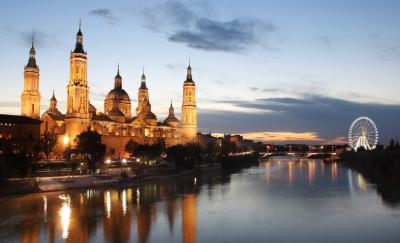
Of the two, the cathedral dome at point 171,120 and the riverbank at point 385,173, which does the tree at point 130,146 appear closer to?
the cathedral dome at point 171,120

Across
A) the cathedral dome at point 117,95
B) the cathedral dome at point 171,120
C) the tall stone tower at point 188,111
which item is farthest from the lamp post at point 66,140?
the tall stone tower at point 188,111

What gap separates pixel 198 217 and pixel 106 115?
57634 mm

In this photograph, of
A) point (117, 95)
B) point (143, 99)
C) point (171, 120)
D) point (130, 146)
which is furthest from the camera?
point (171, 120)

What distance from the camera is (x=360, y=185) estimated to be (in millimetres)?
45656

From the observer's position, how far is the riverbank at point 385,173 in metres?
36.5

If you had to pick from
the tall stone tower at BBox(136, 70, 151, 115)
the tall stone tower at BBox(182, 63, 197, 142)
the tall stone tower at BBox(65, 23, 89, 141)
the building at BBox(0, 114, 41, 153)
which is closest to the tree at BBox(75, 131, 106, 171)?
the building at BBox(0, 114, 41, 153)

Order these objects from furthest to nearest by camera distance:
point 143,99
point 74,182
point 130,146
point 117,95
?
point 143,99, point 117,95, point 130,146, point 74,182

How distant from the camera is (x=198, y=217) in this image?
2680 centimetres

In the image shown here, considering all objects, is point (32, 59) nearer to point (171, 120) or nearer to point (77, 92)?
point (77, 92)

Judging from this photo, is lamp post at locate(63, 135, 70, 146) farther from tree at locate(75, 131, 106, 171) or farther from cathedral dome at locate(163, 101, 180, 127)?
cathedral dome at locate(163, 101, 180, 127)

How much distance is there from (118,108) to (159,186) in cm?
4254

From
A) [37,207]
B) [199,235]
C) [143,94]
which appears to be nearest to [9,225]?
[37,207]

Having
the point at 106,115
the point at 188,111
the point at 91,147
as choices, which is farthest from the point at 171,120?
the point at 91,147

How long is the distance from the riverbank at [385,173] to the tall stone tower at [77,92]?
38292 mm
